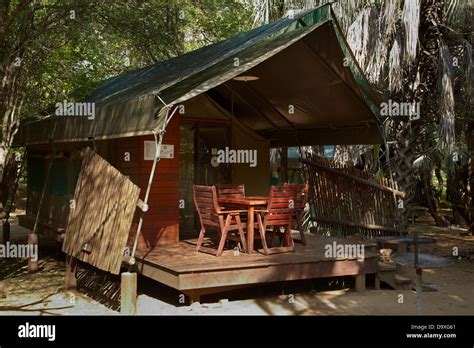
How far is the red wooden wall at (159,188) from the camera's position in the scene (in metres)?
7.77

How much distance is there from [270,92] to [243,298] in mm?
4029

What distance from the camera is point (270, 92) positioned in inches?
373

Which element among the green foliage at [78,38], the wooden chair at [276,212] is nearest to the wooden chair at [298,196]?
the wooden chair at [276,212]

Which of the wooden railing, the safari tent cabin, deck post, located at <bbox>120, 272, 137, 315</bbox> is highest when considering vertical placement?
the safari tent cabin

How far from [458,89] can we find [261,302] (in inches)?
294

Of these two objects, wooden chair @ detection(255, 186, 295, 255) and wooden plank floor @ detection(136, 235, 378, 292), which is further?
wooden chair @ detection(255, 186, 295, 255)

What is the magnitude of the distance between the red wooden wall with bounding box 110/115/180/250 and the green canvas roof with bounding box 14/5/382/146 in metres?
0.75

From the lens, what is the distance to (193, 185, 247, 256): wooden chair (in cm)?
688

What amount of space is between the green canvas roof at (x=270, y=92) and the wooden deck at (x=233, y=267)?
5.71 feet

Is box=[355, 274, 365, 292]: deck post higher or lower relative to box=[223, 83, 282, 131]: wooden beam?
lower

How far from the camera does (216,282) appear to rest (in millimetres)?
6227

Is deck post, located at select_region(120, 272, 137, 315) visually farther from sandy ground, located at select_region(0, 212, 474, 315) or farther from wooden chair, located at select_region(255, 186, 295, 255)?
wooden chair, located at select_region(255, 186, 295, 255)

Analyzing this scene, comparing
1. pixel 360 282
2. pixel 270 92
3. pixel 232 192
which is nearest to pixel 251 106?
pixel 270 92

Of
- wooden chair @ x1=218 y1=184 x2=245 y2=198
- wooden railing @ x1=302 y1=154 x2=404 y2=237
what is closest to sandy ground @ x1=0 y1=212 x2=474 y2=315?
wooden railing @ x1=302 y1=154 x2=404 y2=237
